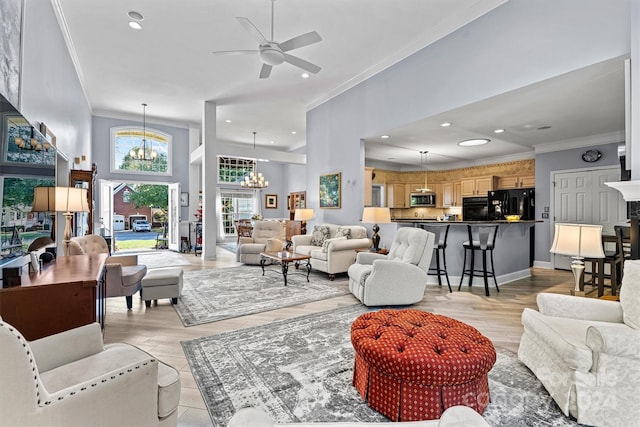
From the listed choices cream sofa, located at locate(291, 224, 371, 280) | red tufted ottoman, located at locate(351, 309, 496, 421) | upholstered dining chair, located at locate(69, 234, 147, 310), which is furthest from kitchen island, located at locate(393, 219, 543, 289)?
upholstered dining chair, located at locate(69, 234, 147, 310)

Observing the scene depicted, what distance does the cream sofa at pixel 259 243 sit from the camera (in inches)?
255

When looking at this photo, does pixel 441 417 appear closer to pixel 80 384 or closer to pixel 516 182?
pixel 80 384

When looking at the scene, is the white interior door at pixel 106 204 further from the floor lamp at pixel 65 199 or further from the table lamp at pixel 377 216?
the table lamp at pixel 377 216

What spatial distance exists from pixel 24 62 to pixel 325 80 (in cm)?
452

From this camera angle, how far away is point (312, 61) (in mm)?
5289

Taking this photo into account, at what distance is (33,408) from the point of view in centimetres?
97

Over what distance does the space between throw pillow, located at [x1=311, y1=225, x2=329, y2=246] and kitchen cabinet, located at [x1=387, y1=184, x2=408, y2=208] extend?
3.49 m

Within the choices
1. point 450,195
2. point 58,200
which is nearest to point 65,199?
point 58,200

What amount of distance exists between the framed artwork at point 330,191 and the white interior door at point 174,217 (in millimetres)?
4485

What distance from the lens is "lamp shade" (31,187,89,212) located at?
237 cm

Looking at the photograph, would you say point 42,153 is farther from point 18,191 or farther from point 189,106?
point 189,106

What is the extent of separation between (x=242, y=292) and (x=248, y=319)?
1100 mm

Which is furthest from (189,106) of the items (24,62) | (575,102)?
(575,102)

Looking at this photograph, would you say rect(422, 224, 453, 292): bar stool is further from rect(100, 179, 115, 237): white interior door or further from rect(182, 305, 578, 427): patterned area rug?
rect(100, 179, 115, 237): white interior door
